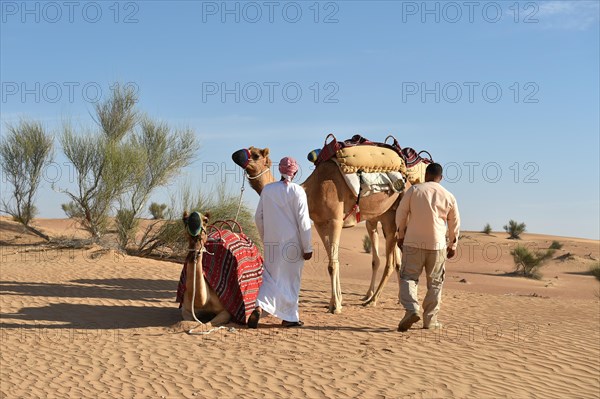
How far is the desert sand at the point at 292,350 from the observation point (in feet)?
23.3

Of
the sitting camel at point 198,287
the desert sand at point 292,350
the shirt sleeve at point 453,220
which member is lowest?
the desert sand at point 292,350

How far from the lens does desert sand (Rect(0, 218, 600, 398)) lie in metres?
7.10

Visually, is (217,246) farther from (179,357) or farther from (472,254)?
(472,254)

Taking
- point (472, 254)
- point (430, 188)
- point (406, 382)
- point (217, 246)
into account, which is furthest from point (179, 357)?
point (472, 254)

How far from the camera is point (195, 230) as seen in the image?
8523mm

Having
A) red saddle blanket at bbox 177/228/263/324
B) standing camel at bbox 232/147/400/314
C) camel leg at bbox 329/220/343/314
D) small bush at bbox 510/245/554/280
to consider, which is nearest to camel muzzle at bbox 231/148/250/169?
standing camel at bbox 232/147/400/314

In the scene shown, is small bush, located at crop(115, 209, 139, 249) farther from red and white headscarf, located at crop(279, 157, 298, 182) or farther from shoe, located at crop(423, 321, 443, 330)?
shoe, located at crop(423, 321, 443, 330)

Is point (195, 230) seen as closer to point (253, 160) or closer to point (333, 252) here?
point (253, 160)

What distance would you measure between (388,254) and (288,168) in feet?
10.2

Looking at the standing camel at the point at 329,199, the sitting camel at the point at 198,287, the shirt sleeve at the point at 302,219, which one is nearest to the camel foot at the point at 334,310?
the standing camel at the point at 329,199

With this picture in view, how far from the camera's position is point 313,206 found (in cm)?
1047

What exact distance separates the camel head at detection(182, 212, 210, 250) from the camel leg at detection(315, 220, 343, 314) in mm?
2160

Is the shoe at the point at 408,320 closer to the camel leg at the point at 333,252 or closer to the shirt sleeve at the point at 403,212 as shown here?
the shirt sleeve at the point at 403,212

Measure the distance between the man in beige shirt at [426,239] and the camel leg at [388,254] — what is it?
2437 mm
